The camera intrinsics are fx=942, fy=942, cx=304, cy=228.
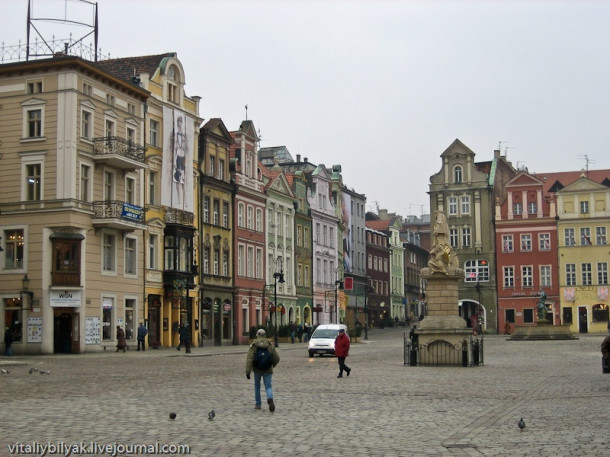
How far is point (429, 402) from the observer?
20.0m

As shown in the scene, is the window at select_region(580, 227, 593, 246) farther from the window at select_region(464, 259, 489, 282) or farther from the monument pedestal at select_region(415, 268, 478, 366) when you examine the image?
the monument pedestal at select_region(415, 268, 478, 366)

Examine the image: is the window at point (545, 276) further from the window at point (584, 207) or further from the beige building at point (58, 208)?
the beige building at point (58, 208)

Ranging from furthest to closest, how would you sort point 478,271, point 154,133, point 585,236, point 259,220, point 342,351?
point 478,271, point 585,236, point 259,220, point 154,133, point 342,351

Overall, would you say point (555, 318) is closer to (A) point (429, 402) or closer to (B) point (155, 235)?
(B) point (155, 235)

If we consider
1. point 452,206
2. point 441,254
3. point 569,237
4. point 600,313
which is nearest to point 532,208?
point 569,237

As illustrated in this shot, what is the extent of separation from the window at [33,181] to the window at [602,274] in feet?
194

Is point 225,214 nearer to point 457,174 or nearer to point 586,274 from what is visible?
point 457,174

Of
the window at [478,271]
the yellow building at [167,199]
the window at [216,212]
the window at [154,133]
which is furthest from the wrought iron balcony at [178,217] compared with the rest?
the window at [478,271]

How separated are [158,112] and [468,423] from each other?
151ft

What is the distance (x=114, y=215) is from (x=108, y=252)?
9.24ft

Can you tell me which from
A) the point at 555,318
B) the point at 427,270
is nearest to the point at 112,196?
the point at 427,270

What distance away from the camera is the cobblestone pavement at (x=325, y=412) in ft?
43.3

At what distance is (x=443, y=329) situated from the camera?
117ft

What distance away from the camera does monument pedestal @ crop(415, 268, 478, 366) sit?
35250mm
